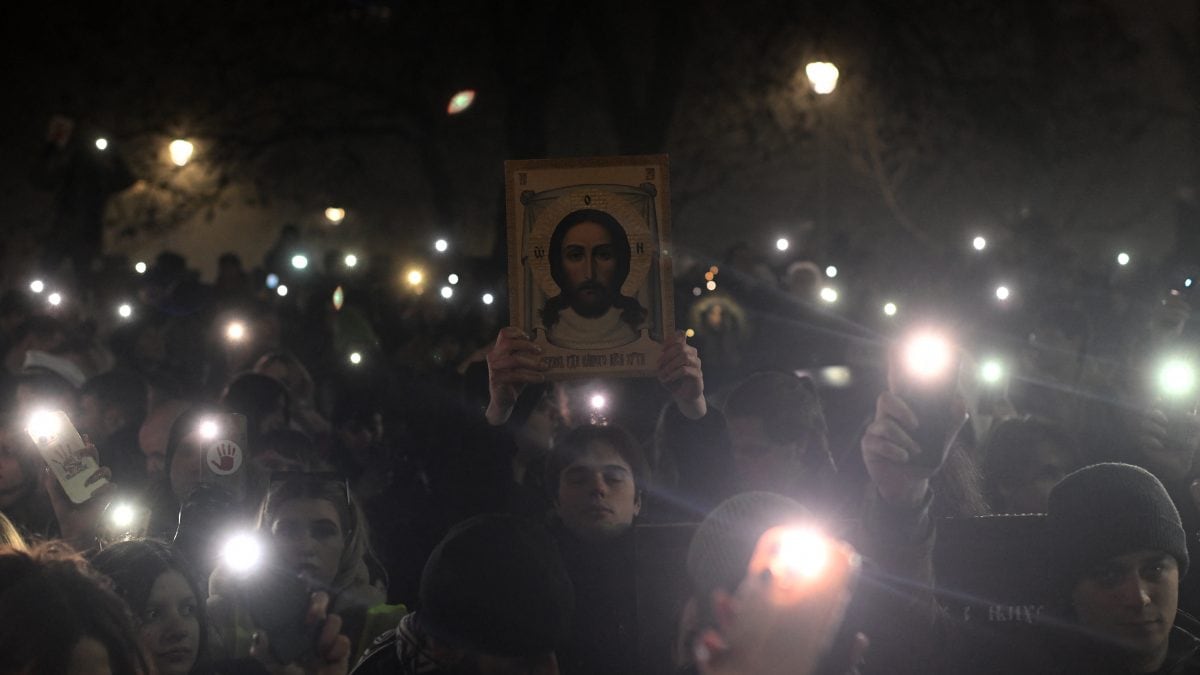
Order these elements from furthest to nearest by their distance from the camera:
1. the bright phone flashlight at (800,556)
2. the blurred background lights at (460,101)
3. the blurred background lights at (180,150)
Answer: the blurred background lights at (460,101) < the blurred background lights at (180,150) < the bright phone flashlight at (800,556)

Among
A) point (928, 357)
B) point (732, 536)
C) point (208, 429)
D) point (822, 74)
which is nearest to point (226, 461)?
point (208, 429)

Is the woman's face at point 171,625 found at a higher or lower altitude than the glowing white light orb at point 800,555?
lower

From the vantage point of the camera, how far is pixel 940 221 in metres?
18.5

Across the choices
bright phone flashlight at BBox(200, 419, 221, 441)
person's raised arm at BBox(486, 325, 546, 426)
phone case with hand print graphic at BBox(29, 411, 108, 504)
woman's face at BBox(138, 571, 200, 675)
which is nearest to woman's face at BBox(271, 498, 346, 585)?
woman's face at BBox(138, 571, 200, 675)

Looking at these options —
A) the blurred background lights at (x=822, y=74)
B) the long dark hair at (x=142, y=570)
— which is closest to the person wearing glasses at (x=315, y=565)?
the long dark hair at (x=142, y=570)

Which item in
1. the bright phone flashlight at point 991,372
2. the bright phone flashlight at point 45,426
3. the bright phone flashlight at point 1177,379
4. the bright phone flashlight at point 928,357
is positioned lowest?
the bright phone flashlight at point 45,426

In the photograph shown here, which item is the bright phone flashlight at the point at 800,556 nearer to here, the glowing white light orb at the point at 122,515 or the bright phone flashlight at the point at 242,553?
the bright phone flashlight at the point at 242,553

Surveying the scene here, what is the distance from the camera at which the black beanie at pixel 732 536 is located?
350 cm

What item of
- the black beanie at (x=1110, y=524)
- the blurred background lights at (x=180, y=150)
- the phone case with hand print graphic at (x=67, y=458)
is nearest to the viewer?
the black beanie at (x=1110, y=524)

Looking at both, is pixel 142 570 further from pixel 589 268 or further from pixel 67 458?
pixel 589 268

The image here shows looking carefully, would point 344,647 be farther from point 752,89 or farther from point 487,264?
point 752,89

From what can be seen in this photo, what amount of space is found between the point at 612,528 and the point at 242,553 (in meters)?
1.19

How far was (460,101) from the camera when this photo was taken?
16766mm

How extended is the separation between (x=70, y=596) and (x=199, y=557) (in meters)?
0.92
